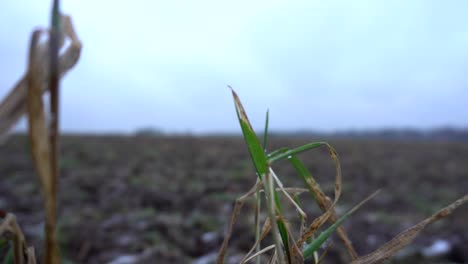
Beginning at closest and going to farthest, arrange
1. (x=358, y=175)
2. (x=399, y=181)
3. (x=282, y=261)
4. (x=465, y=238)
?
(x=282, y=261)
(x=465, y=238)
(x=399, y=181)
(x=358, y=175)

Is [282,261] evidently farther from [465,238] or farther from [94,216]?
[465,238]

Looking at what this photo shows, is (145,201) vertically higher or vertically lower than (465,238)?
higher

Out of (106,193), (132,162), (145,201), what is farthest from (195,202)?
(132,162)

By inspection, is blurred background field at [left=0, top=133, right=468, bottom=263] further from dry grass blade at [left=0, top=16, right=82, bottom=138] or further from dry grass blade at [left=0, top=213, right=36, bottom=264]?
dry grass blade at [left=0, top=16, right=82, bottom=138]

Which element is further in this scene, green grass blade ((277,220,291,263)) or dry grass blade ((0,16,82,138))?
green grass blade ((277,220,291,263))

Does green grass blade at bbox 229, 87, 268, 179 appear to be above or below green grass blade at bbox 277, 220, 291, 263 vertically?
above

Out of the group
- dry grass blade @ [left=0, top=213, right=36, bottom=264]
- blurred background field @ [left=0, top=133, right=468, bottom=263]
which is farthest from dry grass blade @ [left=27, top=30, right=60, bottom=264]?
blurred background field @ [left=0, top=133, right=468, bottom=263]

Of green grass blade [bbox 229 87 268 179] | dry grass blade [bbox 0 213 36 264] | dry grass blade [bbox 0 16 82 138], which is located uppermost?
dry grass blade [bbox 0 16 82 138]
